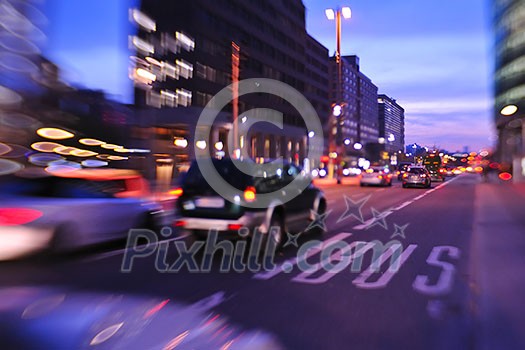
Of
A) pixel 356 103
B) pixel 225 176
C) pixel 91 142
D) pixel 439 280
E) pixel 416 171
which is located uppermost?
pixel 356 103

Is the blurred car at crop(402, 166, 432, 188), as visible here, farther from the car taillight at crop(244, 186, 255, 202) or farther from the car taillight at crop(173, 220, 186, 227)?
the car taillight at crop(173, 220, 186, 227)

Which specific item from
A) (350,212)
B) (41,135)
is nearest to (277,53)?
(41,135)

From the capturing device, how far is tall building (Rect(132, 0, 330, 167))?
48938mm

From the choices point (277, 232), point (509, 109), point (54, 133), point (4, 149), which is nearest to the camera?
point (509, 109)

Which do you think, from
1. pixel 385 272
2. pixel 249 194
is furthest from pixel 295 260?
pixel 385 272

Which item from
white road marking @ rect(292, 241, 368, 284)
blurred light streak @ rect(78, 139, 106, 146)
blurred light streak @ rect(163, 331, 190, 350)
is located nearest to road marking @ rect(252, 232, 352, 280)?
white road marking @ rect(292, 241, 368, 284)

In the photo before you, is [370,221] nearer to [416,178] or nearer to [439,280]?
[439,280]

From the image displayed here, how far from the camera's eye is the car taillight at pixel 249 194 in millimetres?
7570

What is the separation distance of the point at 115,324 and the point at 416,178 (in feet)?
95.7

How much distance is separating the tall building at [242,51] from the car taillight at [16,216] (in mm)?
21330

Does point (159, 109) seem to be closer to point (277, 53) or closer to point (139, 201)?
point (277, 53)

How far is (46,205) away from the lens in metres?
7.14

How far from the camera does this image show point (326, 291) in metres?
5.60

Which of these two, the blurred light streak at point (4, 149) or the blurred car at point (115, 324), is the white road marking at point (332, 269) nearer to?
the blurred car at point (115, 324)
